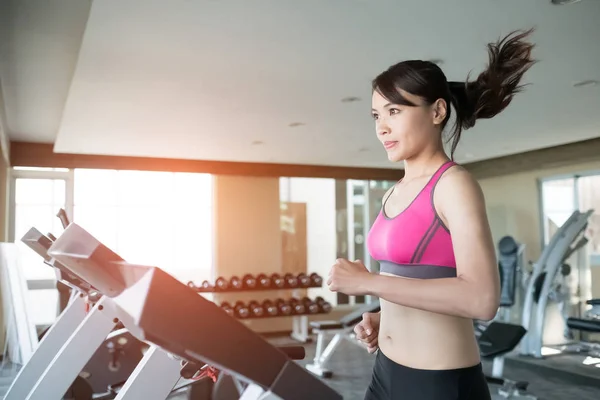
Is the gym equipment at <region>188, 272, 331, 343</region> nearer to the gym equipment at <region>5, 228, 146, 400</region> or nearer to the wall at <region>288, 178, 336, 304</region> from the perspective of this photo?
the wall at <region>288, 178, 336, 304</region>

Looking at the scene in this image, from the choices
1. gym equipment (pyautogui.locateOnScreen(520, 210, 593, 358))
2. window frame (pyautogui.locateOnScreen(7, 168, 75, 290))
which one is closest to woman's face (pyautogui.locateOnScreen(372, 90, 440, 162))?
gym equipment (pyautogui.locateOnScreen(520, 210, 593, 358))

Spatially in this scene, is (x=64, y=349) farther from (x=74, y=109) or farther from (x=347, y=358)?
(x=347, y=358)

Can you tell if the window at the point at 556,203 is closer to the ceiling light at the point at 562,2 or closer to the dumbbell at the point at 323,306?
the dumbbell at the point at 323,306

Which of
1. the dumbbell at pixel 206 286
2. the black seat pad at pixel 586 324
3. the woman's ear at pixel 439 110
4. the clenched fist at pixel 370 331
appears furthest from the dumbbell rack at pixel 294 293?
the woman's ear at pixel 439 110

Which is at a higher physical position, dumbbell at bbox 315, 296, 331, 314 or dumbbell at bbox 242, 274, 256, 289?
dumbbell at bbox 242, 274, 256, 289

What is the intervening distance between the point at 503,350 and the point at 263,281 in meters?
2.74

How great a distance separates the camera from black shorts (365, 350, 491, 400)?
2.70 feet

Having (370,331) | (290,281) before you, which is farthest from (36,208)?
(370,331)

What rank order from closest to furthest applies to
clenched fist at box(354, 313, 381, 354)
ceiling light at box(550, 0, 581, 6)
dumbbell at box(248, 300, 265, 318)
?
clenched fist at box(354, 313, 381, 354)
ceiling light at box(550, 0, 581, 6)
dumbbell at box(248, 300, 265, 318)

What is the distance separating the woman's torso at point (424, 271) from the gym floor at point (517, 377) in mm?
2750

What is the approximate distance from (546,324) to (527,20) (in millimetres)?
3959

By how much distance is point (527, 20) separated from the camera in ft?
7.23

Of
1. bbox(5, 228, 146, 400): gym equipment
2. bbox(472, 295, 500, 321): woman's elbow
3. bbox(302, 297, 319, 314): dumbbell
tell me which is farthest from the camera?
bbox(302, 297, 319, 314): dumbbell

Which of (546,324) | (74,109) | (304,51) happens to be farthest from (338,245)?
(304,51)
